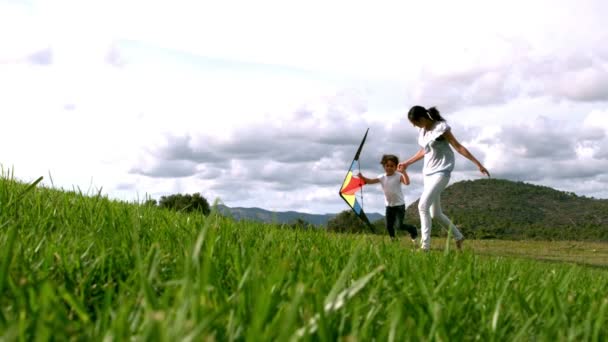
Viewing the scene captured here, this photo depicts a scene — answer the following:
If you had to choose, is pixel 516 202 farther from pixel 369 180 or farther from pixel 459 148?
pixel 459 148

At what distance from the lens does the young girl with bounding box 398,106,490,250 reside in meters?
11.2

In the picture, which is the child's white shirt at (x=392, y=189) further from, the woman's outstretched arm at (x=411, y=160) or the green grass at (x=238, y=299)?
the green grass at (x=238, y=299)

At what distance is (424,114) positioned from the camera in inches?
452

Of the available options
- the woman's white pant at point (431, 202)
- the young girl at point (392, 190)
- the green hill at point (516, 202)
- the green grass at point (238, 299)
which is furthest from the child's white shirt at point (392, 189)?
the green hill at point (516, 202)

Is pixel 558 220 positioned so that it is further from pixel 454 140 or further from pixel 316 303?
pixel 316 303

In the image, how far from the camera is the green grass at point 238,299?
1517 millimetres

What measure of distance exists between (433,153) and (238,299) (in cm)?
972

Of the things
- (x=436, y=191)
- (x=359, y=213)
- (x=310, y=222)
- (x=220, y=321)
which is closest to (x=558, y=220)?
(x=359, y=213)

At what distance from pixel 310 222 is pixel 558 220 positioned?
67.5 meters

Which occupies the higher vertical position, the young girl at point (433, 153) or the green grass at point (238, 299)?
the young girl at point (433, 153)

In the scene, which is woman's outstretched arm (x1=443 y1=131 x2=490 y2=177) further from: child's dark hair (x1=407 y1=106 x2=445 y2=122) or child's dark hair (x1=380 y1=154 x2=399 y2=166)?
child's dark hair (x1=380 y1=154 x2=399 y2=166)

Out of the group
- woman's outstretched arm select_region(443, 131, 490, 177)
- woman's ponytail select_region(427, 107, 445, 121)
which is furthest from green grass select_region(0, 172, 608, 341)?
woman's ponytail select_region(427, 107, 445, 121)

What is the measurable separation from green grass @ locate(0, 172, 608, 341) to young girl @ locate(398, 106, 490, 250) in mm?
7054

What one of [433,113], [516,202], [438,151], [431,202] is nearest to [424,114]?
[433,113]
